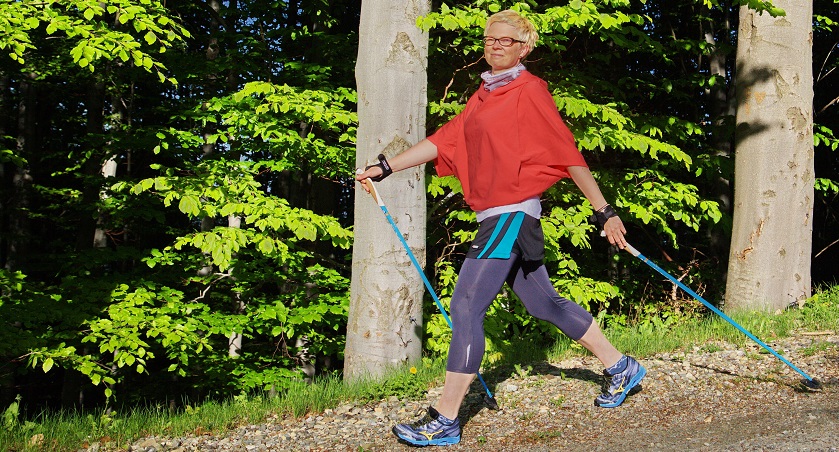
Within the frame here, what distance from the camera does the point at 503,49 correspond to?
3572 mm

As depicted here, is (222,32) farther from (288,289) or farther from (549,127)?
(549,127)

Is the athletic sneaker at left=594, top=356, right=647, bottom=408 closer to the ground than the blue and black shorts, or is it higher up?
closer to the ground

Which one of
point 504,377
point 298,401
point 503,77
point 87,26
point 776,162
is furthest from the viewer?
point 776,162

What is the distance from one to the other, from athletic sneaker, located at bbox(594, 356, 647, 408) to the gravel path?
5 cm

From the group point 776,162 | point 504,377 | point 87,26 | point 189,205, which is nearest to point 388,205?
point 504,377

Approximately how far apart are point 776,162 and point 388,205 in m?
4.13

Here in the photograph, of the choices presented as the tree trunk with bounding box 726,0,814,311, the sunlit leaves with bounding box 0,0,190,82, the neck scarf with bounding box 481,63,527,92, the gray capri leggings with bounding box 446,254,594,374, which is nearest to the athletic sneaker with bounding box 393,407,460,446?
the gray capri leggings with bounding box 446,254,594,374

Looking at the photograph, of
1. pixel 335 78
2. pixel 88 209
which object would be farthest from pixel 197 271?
pixel 335 78

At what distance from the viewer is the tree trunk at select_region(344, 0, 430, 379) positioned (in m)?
5.55

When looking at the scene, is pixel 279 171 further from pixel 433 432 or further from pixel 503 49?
pixel 433 432

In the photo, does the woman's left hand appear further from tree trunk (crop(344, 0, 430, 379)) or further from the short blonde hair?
tree trunk (crop(344, 0, 430, 379))

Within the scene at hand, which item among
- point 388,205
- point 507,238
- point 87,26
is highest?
point 87,26

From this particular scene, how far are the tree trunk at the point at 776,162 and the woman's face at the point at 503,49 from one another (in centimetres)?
467

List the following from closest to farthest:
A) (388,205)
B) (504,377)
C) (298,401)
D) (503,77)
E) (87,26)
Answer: (503,77)
(298,401)
(504,377)
(388,205)
(87,26)
